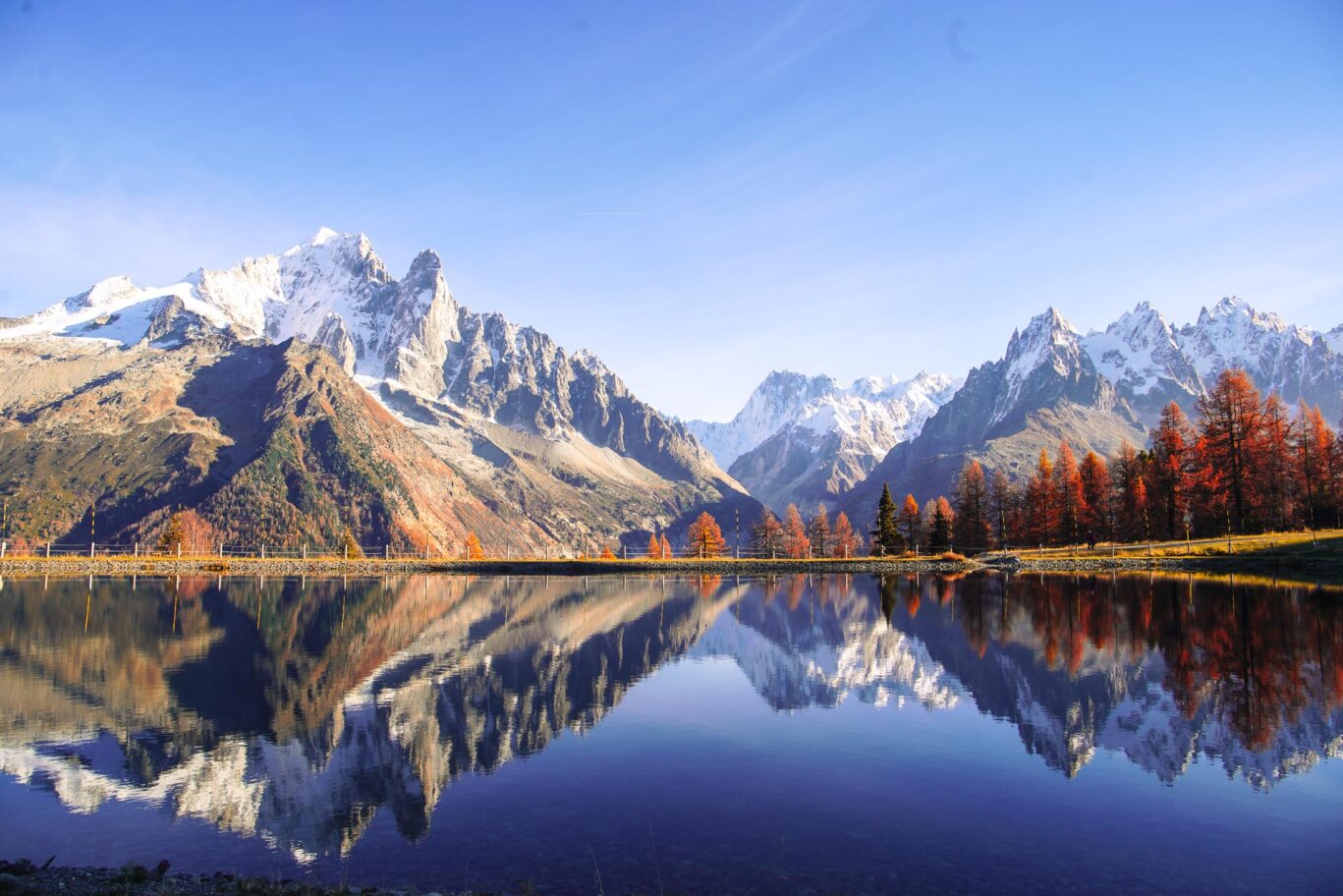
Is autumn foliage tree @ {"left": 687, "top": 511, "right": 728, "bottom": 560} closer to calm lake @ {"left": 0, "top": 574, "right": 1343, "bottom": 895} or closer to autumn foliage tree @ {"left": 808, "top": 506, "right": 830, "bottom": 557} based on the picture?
autumn foliage tree @ {"left": 808, "top": 506, "right": 830, "bottom": 557}

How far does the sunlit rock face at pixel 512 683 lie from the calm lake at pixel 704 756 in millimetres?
185

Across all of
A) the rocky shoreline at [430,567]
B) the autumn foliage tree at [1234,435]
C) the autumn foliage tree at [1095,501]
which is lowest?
the rocky shoreline at [430,567]

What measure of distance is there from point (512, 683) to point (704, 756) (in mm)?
12916

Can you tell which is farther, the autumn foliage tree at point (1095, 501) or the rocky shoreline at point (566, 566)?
the autumn foliage tree at point (1095, 501)

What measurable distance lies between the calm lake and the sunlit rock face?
0.19 meters

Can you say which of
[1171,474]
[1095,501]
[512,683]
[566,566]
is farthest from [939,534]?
[512,683]

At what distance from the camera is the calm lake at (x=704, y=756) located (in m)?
16.2

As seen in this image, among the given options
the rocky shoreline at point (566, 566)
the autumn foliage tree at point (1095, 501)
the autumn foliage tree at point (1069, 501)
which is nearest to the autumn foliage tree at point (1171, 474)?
the autumn foliage tree at point (1095, 501)

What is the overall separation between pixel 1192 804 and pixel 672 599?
6197 centimetres

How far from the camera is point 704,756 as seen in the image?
79.2 ft

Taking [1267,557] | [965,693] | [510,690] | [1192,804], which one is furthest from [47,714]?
[1267,557]

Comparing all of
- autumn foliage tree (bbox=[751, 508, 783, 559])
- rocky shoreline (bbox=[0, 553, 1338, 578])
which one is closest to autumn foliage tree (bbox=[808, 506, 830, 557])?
autumn foliage tree (bbox=[751, 508, 783, 559])

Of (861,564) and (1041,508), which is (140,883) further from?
(1041,508)

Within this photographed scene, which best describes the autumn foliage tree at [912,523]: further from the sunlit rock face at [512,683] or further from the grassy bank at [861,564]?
the sunlit rock face at [512,683]
